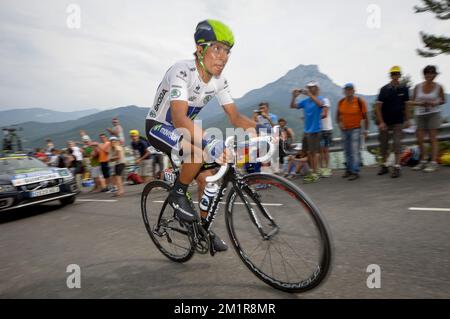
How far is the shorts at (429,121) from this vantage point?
6.55 meters

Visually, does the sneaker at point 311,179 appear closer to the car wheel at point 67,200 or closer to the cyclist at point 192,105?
the cyclist at point 192,105

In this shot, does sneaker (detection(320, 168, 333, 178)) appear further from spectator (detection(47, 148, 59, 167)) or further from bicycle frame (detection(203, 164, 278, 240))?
spectator (detection(47, 148, 59, 167))

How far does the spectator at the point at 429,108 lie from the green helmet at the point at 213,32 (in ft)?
18.8

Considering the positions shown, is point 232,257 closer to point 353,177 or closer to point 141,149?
point 353,177

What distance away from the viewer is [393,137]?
6656 millimetres

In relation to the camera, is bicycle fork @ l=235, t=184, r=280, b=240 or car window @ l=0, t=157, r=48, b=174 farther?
car window @ l=0, t=157, r=48, b=174

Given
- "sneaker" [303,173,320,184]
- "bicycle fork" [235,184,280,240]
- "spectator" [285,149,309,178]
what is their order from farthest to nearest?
Result: "spectator" [285,149,309,178] → "sneaker" [303,173,320,184] → "bicycle fork" [235,184,280,240]

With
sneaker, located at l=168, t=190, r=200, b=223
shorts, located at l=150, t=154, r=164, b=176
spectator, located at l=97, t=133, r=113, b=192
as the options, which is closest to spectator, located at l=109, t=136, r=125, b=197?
spectator, located at l=97, t=133, r=113, b=192

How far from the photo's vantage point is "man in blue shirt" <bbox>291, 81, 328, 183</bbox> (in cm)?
723

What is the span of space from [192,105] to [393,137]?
553 centimetres

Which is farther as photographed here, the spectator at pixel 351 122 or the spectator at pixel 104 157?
the spectator at pixel 104 157

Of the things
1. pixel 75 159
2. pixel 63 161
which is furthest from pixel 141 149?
pixel 63 161

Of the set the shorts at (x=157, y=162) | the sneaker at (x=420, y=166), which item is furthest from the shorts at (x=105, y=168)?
the sneaker at (x=420, y=166)
